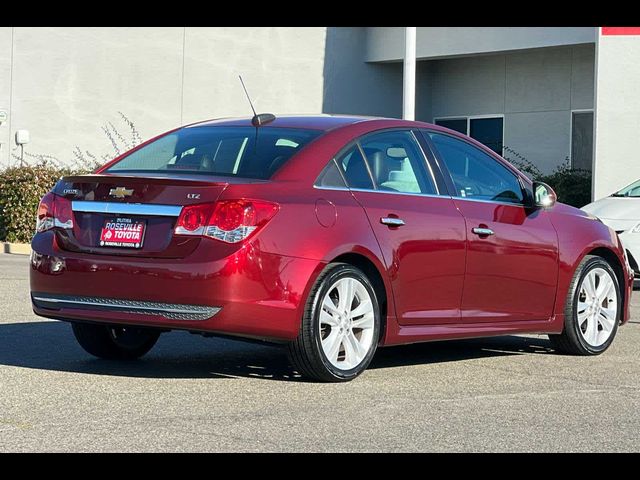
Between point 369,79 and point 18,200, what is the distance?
1062cm

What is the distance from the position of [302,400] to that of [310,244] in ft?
2.91

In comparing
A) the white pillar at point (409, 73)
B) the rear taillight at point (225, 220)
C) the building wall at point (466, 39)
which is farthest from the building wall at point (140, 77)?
the rear taillight at point (225, 220)

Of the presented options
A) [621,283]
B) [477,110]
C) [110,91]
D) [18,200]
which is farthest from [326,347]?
[477,110]

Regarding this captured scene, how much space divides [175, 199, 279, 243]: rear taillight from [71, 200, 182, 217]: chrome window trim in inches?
4.1

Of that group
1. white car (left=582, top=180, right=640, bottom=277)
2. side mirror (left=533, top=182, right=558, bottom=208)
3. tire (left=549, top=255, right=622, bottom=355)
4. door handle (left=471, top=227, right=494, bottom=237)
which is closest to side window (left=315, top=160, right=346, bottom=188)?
door handle (left=471, top=227, right=494, bottom=237)

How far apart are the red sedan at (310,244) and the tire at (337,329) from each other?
0.4 inches

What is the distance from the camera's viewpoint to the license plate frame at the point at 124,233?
733 cm

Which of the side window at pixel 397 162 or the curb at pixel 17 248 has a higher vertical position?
the side window at pixel 397 162

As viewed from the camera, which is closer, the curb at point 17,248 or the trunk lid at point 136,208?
the trunk lid at point 136,208

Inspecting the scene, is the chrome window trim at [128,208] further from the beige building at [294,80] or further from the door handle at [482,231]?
the beige building at [294,80]

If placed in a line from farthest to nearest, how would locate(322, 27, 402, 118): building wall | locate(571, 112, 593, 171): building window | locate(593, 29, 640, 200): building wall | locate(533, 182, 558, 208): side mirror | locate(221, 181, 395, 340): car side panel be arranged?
1. locate(322, 27, 402, 118): building wall
2. locate(571, 112, 593, 171): building window
3. locate(593, 29, 640, 200): building wall
4. locate(533, 182, 558, 208): side mirror
5. locate(221, 181, 395, 340): car side panel

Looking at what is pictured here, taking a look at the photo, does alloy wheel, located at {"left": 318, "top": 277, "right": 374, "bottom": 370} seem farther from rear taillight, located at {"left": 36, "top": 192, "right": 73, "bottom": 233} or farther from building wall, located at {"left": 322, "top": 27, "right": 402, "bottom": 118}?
building wall, located at {"left": 322, "top": 27, "right": 402, "bottom": 118}

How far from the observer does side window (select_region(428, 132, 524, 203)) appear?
28.3 ft

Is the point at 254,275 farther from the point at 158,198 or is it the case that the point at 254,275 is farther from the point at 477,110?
the point at 477,110
